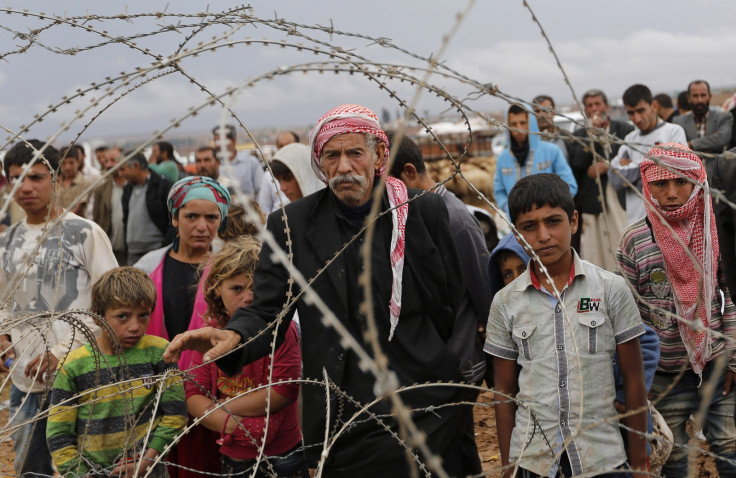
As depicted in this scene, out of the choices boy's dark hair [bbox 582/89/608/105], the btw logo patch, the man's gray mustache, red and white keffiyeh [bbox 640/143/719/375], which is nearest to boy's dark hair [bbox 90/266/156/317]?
the man's gray mustache

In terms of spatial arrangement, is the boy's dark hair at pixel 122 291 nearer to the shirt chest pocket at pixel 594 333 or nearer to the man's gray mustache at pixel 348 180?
the man's gray mustache at pixel 348 180

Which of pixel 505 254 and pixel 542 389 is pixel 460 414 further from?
pixel 505 254

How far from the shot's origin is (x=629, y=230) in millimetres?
3748

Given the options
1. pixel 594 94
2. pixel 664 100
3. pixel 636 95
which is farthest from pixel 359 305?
pixel 664 100

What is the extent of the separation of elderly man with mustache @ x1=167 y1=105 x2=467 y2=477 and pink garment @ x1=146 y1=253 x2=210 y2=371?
2.93 feet

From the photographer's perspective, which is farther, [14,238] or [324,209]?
[14,238]

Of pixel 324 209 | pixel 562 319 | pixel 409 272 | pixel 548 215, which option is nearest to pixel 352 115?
pixel 324 209

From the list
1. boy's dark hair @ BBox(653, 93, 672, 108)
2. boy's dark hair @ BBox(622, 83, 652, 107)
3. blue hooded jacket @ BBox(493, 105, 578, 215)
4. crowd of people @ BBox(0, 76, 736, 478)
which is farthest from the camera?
boy's dark hair @ BBox(653, 93, 672, 108)

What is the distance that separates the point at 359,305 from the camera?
9.82 ft

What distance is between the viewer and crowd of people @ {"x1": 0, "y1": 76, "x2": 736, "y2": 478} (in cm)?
293

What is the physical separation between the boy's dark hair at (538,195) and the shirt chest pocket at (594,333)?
1.49ft

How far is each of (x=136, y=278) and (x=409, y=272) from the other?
4.81ft

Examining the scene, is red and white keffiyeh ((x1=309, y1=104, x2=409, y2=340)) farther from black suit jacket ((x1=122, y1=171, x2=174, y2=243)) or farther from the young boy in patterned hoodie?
black suit jacket ((x1=122, y1=171, x2=174, y2=243))

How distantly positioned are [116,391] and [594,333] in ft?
7.06
